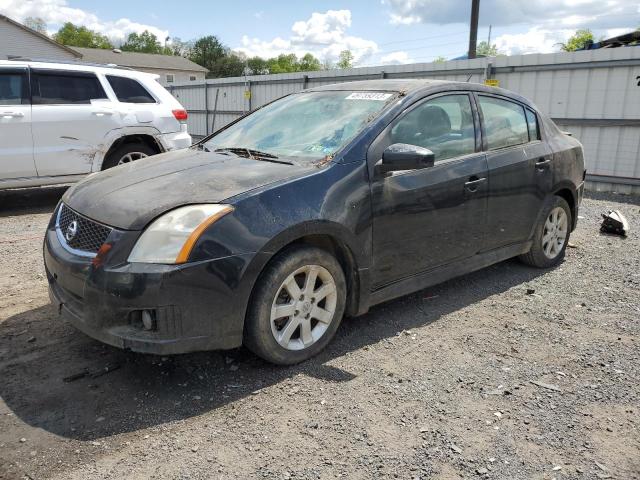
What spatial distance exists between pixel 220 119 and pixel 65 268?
1661 cm

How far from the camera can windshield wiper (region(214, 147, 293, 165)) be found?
3558 mm

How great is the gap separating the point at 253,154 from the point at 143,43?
110358 millimetres

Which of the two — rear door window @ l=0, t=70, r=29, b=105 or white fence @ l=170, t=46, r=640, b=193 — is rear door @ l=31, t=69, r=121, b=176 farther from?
white fence @ l=170, t=46, r=640, b=193

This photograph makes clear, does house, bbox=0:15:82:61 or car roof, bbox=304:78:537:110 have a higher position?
house, bbox=0:15:82:61

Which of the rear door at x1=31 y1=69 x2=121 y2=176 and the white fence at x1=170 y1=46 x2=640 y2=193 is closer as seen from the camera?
the rear door at x1=31 y1=69 x2=121 y2=176

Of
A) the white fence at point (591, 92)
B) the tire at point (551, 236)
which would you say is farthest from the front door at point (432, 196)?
the white fence at point (591, 92)

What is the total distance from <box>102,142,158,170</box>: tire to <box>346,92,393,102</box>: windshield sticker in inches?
188

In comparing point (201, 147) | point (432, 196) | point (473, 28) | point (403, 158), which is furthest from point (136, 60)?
point (403, 158)

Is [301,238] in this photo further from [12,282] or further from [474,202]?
[12,282]

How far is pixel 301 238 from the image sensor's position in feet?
10.5

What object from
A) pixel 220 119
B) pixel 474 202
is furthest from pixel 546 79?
pixel 220 119

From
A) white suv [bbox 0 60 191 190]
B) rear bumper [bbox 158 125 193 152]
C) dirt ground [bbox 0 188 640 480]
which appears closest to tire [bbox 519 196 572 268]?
dirt ground [bbox 0 188 640 480]

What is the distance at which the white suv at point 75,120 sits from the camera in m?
6.98

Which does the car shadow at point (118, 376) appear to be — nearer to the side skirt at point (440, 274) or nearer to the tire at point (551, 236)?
the side skirt at point (440, 274)
